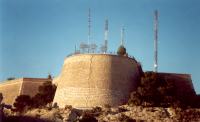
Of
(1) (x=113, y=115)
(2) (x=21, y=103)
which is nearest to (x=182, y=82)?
(1) (x=113, y=115)

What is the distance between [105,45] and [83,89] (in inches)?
380

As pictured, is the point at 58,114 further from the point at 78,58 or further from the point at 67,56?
the point at 67,56

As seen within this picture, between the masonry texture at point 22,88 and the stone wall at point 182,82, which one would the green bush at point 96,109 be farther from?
the masonry texture at point 22,88

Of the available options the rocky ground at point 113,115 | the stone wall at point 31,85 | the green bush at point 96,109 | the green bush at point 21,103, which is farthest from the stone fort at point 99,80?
the stone wall at point 31,85

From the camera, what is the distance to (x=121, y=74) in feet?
113

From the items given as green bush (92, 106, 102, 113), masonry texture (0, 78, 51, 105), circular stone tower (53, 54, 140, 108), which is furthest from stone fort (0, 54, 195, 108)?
masonry texture (0, 78, 51, 105)

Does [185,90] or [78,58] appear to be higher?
[78,58]

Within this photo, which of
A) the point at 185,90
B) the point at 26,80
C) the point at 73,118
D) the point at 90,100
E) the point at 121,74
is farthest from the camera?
the point at 26,80

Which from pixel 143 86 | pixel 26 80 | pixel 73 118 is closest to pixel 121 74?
pixel 143 86

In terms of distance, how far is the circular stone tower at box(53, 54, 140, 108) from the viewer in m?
32.0

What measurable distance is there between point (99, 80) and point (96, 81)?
439mm

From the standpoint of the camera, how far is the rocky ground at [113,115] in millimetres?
28266

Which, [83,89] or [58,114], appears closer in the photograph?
[58,114]

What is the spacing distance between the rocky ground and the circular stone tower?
2.17 metres
